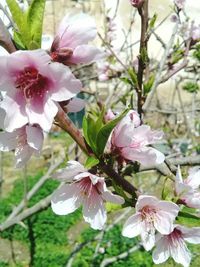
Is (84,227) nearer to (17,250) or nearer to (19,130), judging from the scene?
(17,250)

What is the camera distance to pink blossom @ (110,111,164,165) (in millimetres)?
1002

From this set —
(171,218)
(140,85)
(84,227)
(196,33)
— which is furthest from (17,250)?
(171,218)

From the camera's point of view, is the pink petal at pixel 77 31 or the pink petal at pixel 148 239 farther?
the pink petal at pixel 148 239

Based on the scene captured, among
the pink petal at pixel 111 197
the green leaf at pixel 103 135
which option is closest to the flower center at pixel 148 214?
the pink petal at pixel 111 197

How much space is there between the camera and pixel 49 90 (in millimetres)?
863

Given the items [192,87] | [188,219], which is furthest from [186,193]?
[192,87]

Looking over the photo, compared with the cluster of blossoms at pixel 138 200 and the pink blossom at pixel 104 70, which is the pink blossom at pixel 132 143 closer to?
the cluster of blossoms at pixel 138 200

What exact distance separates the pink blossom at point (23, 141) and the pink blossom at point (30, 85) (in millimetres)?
19

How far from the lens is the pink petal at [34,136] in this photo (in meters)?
0.85

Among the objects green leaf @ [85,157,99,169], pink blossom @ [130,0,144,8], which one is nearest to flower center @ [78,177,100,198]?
green leaf @ [85,157,99,169]

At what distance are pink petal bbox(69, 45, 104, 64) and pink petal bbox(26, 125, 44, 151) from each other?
13 cm

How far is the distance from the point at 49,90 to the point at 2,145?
0.19 m

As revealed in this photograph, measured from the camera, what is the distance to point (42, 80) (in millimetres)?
881

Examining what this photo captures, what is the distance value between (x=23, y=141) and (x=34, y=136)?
83mm
